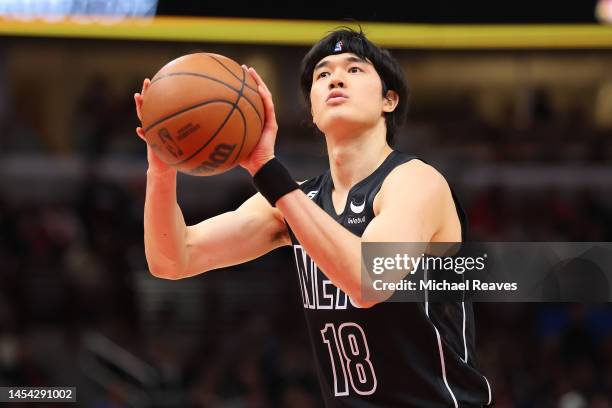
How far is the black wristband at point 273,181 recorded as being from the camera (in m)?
3.42

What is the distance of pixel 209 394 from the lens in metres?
9.71

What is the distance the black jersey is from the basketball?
588 mm

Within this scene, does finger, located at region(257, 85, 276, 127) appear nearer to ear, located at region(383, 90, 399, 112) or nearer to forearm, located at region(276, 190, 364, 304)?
forearm, located at region(276, 190, 364, 304)

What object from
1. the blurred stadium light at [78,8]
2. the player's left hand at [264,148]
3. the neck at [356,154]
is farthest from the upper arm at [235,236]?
the blurred stadium light at [78,8]

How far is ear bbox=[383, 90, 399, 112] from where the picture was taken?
13.5 feet

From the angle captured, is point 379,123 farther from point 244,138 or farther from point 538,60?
point 538,60

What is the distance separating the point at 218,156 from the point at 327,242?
508mm

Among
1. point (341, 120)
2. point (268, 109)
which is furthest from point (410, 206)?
point (268, 109)

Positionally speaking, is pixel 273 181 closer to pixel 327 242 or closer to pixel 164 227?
pixel 327 242

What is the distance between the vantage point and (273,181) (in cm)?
343

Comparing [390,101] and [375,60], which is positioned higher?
[375,60]

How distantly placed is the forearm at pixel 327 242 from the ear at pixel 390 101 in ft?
2.80

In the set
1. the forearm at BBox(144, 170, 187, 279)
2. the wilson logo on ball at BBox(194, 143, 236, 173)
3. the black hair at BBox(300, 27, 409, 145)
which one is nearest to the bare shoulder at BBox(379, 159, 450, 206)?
the black hair at BBox(300, 27, 409, 145)

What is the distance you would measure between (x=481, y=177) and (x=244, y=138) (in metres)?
8.61
